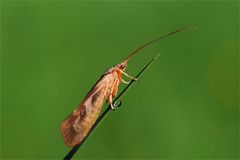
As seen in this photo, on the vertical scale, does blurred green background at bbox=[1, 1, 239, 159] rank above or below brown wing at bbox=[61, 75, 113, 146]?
above

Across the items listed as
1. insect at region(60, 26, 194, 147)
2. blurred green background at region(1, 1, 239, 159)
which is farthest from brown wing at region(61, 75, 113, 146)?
blurred green background at region(1, 1, 239, 159)

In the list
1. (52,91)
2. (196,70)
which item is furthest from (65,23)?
(196,70)

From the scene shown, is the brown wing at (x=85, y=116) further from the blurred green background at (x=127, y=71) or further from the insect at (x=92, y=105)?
the blurred green background at (x=127, y=71)

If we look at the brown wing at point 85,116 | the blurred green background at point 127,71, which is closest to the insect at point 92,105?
the brown wing at point 85,116

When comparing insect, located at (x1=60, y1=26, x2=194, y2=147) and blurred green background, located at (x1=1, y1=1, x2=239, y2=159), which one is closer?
insect, located at (x1=60, y1=26, x2=194, y2=147)

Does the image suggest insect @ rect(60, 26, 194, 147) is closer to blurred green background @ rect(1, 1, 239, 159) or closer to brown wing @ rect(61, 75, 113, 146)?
brown wing @ rect(61, 75, 113, 146)

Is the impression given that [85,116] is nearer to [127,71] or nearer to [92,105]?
[92,105]

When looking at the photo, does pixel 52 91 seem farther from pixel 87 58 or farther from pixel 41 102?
pixel 87 58
